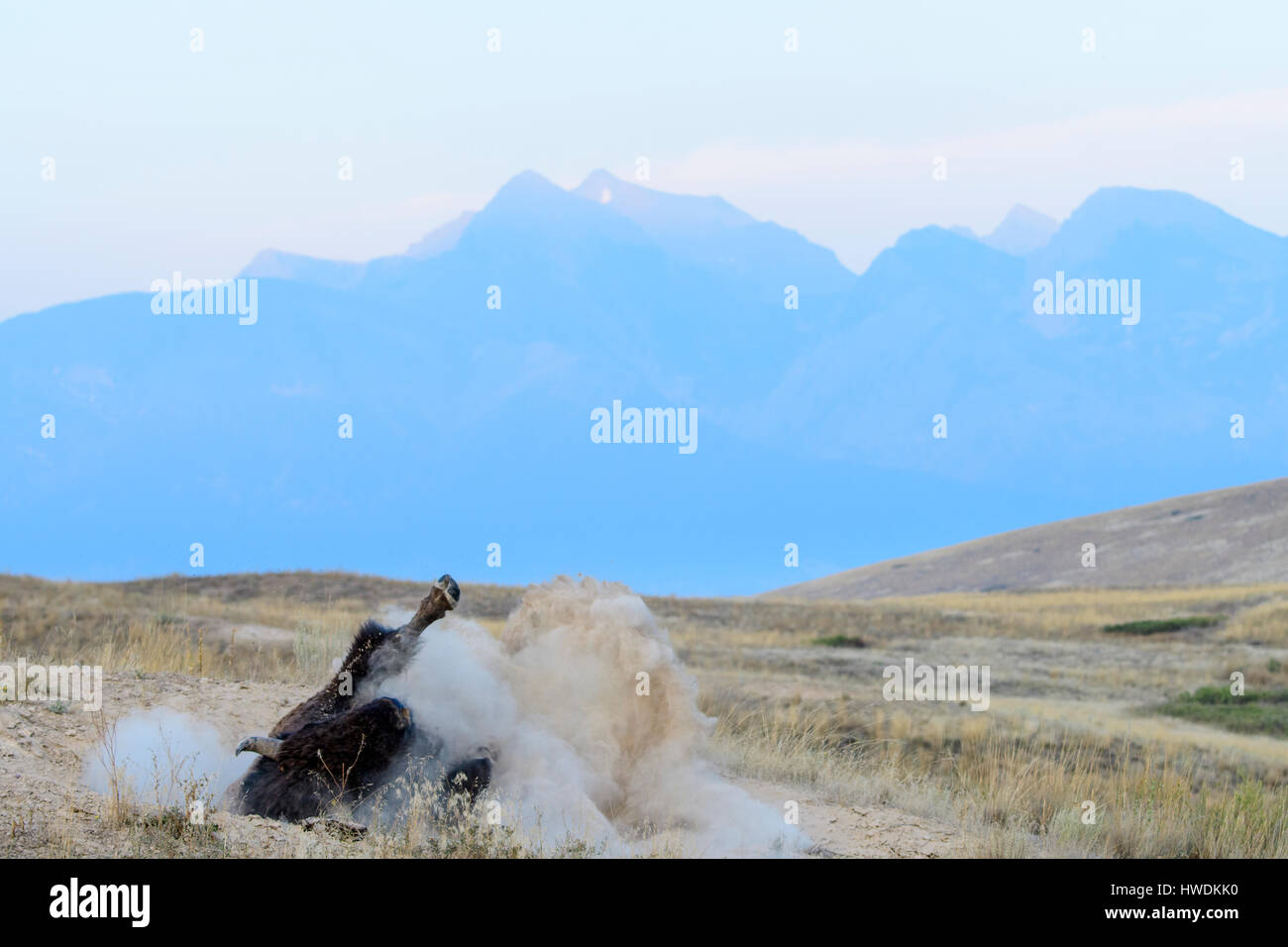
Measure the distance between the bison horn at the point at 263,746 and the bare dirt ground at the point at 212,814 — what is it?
0.97ft

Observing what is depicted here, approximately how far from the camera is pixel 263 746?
458 cm

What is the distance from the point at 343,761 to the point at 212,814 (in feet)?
1.89

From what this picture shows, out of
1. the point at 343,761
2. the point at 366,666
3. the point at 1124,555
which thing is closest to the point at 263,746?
the point at 343,761

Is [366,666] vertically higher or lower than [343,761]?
higher

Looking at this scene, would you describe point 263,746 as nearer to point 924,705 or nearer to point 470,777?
point 470,777

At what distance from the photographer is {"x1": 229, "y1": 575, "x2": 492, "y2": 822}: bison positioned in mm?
4594

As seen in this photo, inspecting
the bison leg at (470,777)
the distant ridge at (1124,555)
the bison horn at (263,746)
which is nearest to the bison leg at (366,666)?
the bison horn at (263,746)

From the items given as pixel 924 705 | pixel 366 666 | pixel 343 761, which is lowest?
pixel 924 705

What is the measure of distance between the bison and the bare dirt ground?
0.83 feet

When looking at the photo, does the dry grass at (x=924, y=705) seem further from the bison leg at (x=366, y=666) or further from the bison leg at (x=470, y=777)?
the bison leg at (x=366, y=666)

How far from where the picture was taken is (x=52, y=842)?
12.5 ft

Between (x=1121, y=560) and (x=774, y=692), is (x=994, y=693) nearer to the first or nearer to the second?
(x=774, y=692)
